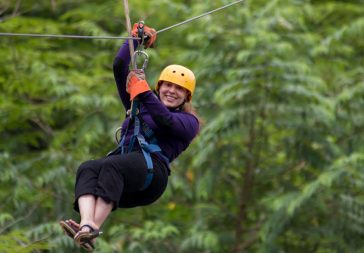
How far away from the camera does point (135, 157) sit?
21.1ft

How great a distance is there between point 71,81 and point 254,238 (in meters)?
2.68

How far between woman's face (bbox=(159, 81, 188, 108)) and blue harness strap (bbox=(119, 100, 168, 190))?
0.29m

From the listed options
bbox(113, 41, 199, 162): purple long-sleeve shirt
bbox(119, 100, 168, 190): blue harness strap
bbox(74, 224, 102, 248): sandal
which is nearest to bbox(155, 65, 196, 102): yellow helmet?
bbox(113, 41, 199, 162): purple long-sleeve shirt

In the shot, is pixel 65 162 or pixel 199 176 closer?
pixel 65 162

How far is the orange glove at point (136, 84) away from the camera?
6305mm

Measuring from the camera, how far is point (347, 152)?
11.3 meters

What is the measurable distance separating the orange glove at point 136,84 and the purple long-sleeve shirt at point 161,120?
0.03 metres

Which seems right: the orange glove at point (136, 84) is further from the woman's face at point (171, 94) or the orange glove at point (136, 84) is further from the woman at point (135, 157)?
the woman's face at point (171, 94)

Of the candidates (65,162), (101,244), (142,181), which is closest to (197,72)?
(65,162)

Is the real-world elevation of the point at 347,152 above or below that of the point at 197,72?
below

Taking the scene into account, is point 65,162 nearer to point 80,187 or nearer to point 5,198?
point 5,198

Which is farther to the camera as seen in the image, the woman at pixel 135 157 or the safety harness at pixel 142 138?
the safety harness at pixel 142 138

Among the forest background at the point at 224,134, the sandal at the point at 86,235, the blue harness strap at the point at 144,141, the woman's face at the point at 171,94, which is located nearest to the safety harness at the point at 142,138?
the blue harness strap at the point at 144,141

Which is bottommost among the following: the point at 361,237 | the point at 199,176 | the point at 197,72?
the point at 361,237
